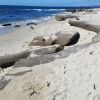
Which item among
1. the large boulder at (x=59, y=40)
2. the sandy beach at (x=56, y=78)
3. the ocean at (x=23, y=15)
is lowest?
the ocean at (x=23, y=15)

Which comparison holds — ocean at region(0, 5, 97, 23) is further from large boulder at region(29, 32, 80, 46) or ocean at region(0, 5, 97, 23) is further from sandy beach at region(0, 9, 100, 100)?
sandy beach at region(0, 9, 100, 100)

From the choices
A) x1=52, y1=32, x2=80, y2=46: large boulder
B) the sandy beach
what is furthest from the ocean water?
the sandy beach

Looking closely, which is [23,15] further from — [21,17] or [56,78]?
[56,78]

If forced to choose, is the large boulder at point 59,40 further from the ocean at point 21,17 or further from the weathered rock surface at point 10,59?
the ocean at point 21,17

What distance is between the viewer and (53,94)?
5492mm

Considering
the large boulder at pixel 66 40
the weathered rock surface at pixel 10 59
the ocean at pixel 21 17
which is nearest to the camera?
the weathered rock surface at pixel 10 59

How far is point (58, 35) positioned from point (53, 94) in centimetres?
659

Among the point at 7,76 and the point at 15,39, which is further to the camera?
the point at 15,39

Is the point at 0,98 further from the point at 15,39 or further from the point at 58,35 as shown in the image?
the point at 15,39

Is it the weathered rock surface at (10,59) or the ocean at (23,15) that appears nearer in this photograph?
the weathered rock surface at (10,59)

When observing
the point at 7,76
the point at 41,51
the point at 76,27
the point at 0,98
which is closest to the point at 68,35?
the point at 41,51

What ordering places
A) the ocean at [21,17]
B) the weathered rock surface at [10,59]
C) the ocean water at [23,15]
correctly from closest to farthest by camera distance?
the weathered rock surface at [10,59] < the ocean at [21,17] < the ocean water at [23,15]

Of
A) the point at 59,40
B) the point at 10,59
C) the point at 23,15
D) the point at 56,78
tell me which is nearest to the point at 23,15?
the point at 23,15

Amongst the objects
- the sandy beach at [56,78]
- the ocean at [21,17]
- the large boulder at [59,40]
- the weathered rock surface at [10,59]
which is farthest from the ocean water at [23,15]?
the sandy beach at [56,78]
